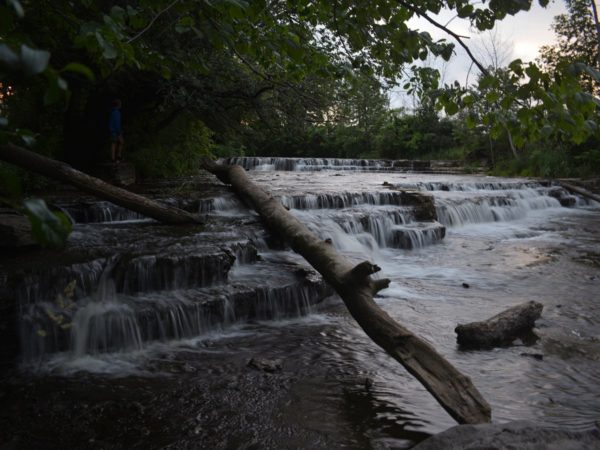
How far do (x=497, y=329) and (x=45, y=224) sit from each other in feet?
15.9

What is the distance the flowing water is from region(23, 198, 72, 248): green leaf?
8.45ft

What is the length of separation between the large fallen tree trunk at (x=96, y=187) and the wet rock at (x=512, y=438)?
4.61 metres

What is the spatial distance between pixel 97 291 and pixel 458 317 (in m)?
4.30

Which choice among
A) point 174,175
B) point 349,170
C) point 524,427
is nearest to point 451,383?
point 524,427

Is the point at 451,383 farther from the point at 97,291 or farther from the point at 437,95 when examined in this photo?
the point at 97,291

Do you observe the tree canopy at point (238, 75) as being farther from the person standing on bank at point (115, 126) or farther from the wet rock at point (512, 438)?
the wet rock at point (512, 438)

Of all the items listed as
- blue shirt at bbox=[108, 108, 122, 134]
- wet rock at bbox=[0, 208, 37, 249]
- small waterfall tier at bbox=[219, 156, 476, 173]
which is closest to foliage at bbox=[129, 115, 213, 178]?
blue shirt at bbox=[108, 108, 122, 134]

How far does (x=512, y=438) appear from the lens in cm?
255

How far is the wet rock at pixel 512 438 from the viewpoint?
2.51m

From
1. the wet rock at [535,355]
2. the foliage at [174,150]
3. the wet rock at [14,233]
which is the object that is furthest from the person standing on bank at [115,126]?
the wet rock at [535,355]

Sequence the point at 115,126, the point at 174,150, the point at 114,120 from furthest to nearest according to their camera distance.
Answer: the point at 174,150, the point at 115,126, the point at 114,120

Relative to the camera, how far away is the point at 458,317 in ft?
19.3

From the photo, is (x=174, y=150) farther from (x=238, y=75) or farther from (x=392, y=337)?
(x=392, y=337)

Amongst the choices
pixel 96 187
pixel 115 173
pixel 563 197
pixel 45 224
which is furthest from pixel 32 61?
pixel 563 197
